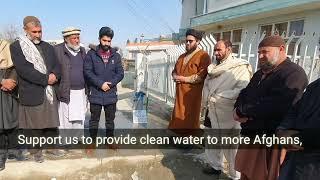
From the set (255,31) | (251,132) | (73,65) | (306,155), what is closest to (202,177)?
(251,132)

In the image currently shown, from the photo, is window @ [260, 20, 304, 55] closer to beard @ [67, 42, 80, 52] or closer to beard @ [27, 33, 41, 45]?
beard @ [67, 42, 80, 52]

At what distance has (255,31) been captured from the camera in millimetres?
9836

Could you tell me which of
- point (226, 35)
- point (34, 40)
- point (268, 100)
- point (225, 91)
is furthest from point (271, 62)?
point (226, 35)

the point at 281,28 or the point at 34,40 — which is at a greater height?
the point at 281,28

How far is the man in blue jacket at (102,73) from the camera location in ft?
15.0

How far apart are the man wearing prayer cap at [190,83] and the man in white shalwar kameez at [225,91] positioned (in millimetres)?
362

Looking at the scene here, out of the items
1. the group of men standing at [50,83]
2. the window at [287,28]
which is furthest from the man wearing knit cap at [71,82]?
the window at [287,28]

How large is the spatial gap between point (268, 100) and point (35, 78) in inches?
104

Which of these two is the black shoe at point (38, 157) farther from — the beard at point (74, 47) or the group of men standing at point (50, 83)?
the beard at point (74, 47)

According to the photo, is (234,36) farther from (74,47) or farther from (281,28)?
(74,47)

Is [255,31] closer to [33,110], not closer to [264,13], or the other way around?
[264,13]

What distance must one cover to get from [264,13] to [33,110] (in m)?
6.93

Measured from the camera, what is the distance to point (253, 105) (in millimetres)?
3219

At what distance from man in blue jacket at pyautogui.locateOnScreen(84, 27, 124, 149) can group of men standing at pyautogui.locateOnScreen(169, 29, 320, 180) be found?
3.05 feet
